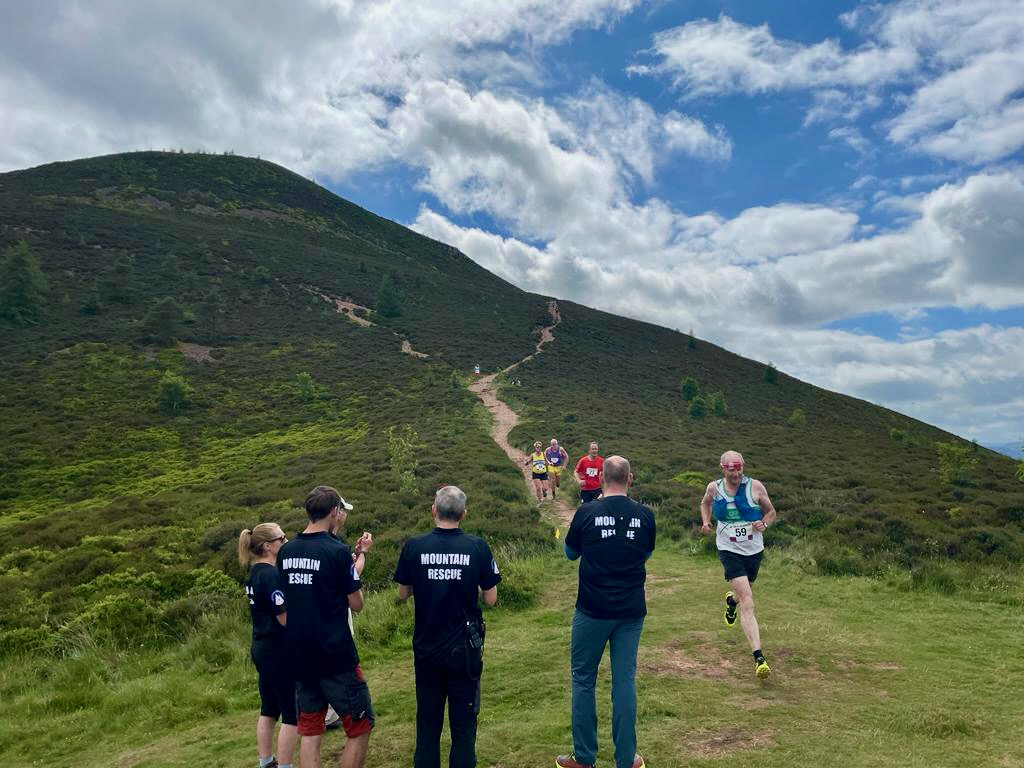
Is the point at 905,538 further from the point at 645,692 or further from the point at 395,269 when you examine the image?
the point at 395,269

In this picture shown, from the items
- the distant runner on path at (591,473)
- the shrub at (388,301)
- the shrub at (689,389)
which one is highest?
the shrub at (388,301)

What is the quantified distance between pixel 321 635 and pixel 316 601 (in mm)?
232

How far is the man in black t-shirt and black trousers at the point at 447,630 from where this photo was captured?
152 inches

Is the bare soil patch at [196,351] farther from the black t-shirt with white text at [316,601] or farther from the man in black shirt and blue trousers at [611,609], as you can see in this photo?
the man in black shirt and blue trousers at [611,609]

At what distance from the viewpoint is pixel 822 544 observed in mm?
11758

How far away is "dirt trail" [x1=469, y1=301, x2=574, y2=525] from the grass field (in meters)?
7.40

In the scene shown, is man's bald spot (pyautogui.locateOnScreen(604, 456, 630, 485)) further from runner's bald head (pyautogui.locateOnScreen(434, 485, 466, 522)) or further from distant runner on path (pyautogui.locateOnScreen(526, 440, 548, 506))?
distant runner on path (pyautogui.locateOnScreen(526, 440, 548, 506))

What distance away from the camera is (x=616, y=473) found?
4.40 meters

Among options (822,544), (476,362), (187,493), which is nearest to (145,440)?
(187,493)

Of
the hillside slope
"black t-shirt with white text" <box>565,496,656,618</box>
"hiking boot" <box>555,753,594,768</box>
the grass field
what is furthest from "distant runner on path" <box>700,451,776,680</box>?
the hillside slope

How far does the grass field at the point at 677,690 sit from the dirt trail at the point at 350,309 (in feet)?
139

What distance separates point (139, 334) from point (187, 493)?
28.0 meters

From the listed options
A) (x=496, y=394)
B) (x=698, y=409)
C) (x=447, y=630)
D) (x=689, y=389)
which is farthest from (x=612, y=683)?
(x=689, y=389)

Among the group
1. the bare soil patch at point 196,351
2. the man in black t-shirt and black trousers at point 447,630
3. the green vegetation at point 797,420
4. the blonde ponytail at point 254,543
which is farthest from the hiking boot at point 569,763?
the bare soil patch at point 196,351
